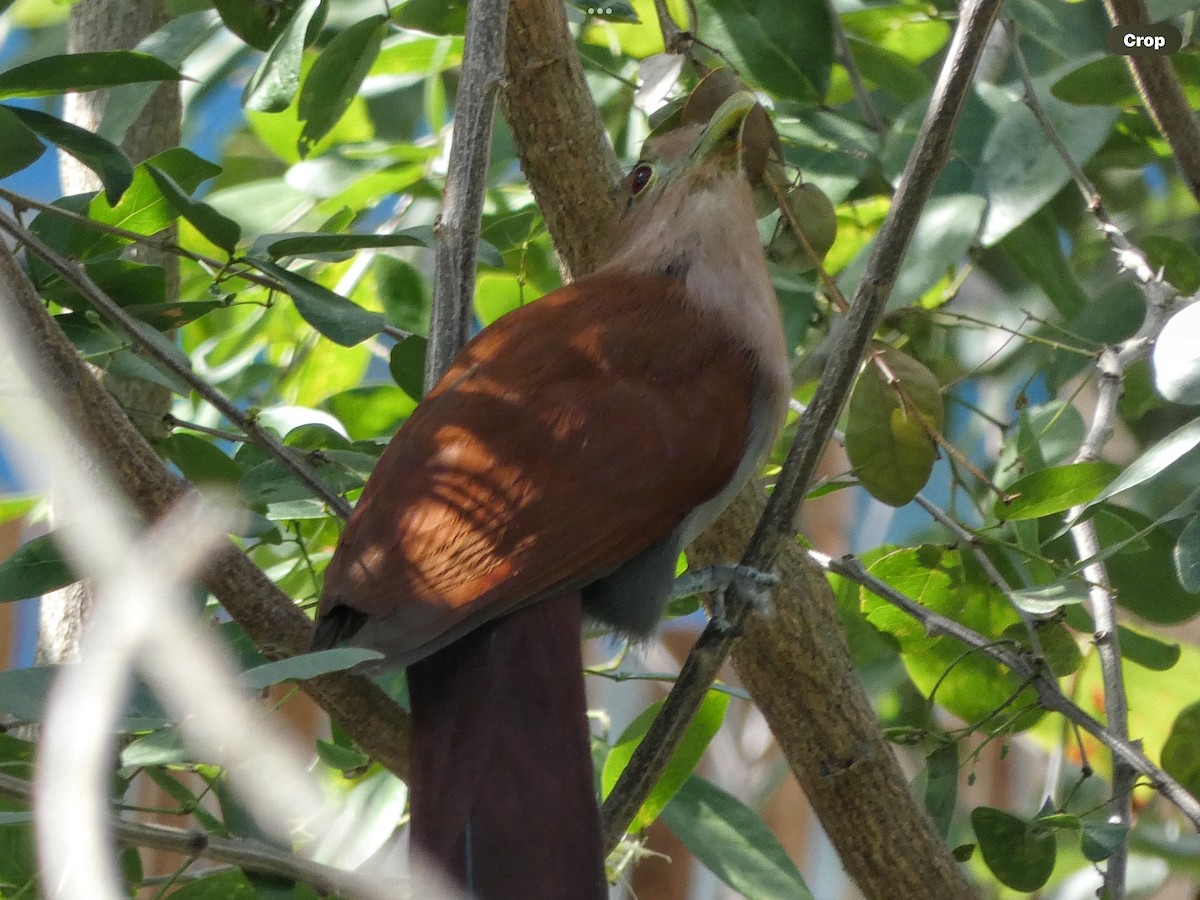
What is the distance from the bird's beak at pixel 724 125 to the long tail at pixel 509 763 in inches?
23.3

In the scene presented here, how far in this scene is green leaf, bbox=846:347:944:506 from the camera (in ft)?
4.64

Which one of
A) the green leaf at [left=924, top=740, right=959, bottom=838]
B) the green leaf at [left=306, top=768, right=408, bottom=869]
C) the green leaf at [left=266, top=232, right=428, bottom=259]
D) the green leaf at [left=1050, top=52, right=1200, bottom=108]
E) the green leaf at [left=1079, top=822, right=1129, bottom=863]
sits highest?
the green leaf at [left=266, top=232, right=428, bottom=259]

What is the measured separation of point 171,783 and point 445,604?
39cm

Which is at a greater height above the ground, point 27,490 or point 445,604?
point 27,490

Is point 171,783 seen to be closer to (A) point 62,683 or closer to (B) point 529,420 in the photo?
(A) point 62,683

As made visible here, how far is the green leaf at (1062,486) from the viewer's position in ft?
4.46

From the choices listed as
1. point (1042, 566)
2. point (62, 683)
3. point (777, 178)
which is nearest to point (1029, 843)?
point (1042, 566)

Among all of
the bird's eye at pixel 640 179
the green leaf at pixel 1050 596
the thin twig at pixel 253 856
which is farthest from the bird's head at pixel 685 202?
the thin twig at pixel 253 856

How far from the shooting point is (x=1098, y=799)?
184 cm

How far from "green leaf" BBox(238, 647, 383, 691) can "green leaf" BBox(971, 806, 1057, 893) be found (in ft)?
2.26

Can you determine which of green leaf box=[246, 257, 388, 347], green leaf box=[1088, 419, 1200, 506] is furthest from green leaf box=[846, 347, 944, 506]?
green leaf box=[246, 257, 388, 347]

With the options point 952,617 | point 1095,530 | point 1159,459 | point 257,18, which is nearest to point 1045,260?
point 1095,530

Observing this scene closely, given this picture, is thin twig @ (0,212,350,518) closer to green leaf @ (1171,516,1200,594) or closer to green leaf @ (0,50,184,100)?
green leaf @ (0,50,184,100)

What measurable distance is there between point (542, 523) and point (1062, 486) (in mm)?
487
